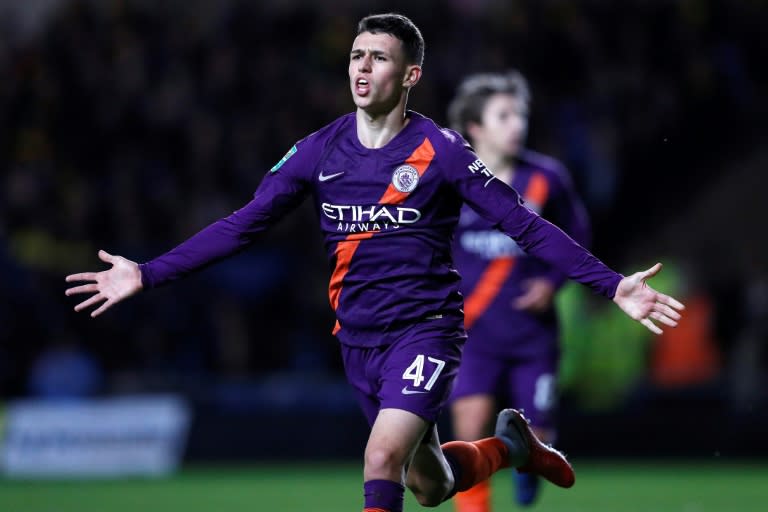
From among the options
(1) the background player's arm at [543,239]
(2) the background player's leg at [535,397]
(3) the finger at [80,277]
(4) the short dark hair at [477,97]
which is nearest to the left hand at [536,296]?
(2) the background player's leg at [535,397]

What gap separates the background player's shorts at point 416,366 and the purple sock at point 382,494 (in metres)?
0.31

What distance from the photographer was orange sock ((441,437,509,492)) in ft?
19.9

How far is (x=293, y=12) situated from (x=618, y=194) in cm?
435

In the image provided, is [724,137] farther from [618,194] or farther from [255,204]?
[255,204]

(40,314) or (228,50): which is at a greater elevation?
(228,50)

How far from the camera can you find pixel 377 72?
5.54m

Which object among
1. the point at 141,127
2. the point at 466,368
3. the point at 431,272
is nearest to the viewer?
the point at 431,272

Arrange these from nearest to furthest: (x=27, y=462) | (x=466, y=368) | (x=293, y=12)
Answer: (x=466, y=368) → (x=27, y=462) → (x=293, y=12)

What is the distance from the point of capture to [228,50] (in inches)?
615

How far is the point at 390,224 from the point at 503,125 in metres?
2.30

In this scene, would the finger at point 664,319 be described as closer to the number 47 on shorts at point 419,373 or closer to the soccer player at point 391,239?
the soccer player at point 391,239

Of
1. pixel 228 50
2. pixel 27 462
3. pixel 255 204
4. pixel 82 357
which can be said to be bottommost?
pixel 27 462

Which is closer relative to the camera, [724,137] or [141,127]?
[141,127]

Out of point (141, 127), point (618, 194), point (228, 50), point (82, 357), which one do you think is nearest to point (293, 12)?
point (228, 50)
